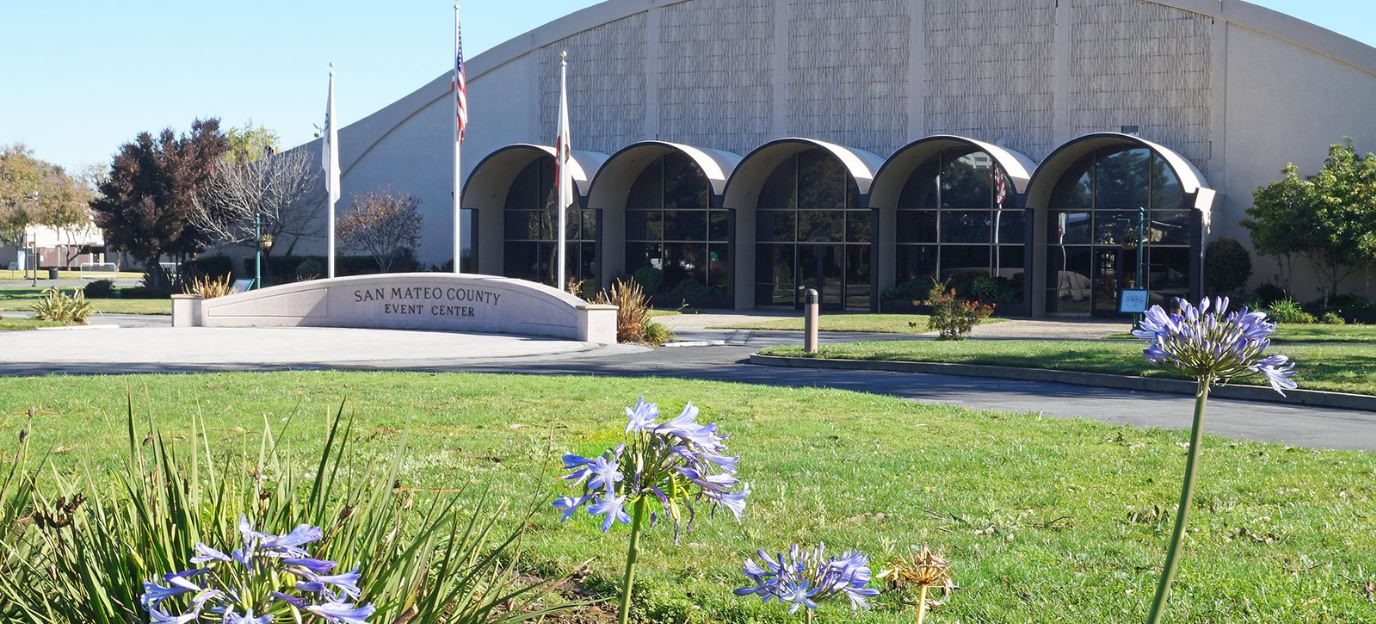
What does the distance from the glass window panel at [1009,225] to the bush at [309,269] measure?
1022 inches

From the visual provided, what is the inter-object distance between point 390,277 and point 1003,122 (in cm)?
2169

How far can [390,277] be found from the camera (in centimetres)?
3061

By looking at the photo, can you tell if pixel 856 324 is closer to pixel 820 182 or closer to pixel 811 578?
pixel 820 182

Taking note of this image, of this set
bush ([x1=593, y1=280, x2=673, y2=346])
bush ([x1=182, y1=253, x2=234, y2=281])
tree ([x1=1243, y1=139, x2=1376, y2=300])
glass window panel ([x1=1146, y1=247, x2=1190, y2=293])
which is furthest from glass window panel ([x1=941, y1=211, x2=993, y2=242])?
bush ([x1=182, y1=253, x2=234, y2=281])

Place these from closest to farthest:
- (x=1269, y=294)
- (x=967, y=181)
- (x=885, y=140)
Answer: (x=1269, y=294) → (x=967, y=181) → (x=885, y=140)

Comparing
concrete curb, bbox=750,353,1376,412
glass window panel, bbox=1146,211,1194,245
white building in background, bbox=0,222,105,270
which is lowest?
A: concrete curb, bbox=750,353,1376,412

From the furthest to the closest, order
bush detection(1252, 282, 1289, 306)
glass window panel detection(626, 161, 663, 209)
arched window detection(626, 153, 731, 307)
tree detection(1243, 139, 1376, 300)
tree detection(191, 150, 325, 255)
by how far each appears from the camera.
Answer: tree detection(191, 150, 325, 255) → glass window panel detection(626, 161, 663, 209) → arched window detection(626, 153, 731, 307) → bush detection(1252, 282, 1289, 306) → tree detection(1243, 139, 1376, 300)

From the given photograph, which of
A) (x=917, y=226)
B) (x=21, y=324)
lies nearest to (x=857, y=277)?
(x=917, y=226)

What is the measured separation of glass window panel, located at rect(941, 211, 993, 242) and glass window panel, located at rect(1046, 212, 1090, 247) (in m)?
1.95

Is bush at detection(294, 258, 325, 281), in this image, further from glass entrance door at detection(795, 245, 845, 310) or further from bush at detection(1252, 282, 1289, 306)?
bush at detection(1252, 282, 1289, 306)

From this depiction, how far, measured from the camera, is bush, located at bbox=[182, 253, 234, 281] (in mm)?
52000

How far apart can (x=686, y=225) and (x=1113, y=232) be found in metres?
15.0

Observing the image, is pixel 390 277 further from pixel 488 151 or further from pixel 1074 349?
pixel 488 151

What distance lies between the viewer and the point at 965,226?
137 feet
